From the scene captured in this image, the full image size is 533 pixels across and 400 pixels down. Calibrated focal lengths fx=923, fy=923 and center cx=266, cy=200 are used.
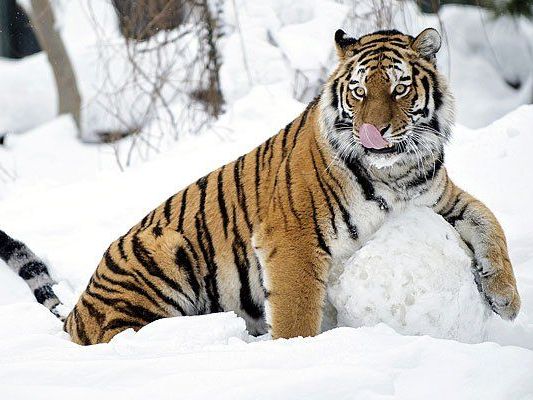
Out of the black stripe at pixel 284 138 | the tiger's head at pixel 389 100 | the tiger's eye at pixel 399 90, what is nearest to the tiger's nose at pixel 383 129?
the tiger's head at pixel 389 100

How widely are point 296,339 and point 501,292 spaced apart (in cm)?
83

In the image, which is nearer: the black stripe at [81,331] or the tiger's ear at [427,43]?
the tiger's ear at [427,43]

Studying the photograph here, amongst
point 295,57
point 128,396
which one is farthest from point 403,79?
point 295,57

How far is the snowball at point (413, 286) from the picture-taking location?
290cm

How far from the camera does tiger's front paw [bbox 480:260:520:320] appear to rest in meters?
3.07

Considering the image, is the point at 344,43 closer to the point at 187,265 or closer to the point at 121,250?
the point at 187,265

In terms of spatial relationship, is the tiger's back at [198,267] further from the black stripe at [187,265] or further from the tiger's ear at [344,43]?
the tiger's ear at [344,43]

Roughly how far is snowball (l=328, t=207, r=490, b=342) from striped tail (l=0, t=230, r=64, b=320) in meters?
1.47

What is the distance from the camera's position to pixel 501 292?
10.1ft

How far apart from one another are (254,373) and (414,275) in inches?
34.0

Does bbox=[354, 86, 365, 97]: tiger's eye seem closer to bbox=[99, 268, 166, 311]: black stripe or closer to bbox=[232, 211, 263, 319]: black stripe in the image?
bbox=[232, 211, 263, 319]: black stripe

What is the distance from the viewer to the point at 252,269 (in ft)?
11.0

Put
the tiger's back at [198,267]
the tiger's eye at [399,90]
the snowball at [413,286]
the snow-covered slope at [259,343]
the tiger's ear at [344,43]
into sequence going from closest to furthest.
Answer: the snow-covered slope at [259,343], the snowball at [413,286], the tiger's eye at [399,90], the tiger's ear at [344,43], the tiger's back at [198,267]

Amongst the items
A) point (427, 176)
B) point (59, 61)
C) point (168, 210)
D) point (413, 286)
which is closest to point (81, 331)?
point (168, 210)
